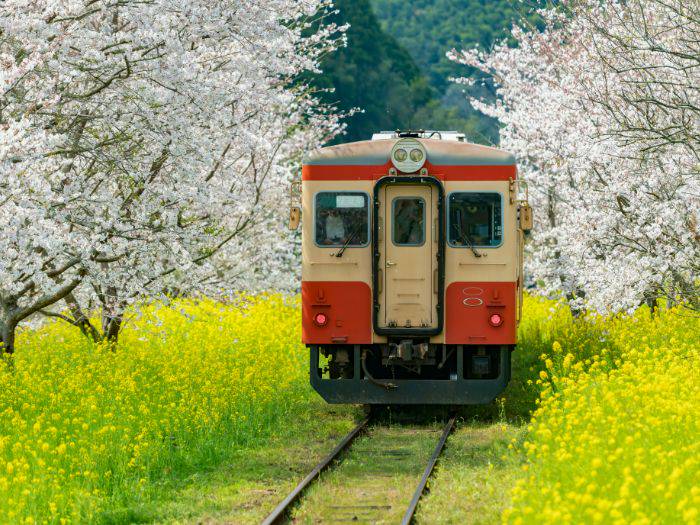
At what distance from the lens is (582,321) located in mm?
16391

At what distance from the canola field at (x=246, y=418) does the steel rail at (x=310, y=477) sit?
0.82 metres

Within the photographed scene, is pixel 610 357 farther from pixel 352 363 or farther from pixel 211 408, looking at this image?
pixel 211 408

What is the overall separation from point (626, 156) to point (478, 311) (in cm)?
242

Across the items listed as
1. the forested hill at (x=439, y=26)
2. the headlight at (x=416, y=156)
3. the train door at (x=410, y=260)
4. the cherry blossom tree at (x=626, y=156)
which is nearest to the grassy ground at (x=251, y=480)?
the train door at (x=410, y=260)

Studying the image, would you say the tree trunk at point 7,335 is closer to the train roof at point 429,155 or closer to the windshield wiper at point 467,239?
the train roof at point 429,155

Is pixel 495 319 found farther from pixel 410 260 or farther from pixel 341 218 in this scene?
pixel 341 218

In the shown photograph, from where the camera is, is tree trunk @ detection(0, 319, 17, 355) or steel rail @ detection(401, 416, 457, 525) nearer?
steel rail @ detection(401, 416, 457, 525)

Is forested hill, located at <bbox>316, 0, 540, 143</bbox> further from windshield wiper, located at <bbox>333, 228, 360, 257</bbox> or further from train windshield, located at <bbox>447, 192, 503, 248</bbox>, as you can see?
windshield wiper, located at <bbox>333, 228, 360, 257</bbox>

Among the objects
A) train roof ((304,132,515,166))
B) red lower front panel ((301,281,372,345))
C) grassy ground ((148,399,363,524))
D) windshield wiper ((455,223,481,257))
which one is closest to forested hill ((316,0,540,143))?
train roof ((304,132,515,166))

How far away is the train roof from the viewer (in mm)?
11117

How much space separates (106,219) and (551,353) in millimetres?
6859

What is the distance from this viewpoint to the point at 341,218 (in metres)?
11.2

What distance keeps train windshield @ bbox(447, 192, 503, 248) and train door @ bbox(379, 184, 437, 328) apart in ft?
0.69

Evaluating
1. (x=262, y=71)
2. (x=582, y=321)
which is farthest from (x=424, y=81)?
(x=262, y=71)
